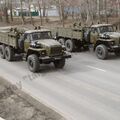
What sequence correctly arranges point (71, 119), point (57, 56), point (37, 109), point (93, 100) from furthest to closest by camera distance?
point (57, 56) < point (93, 100) < point (37, 109) < point (71, 119)

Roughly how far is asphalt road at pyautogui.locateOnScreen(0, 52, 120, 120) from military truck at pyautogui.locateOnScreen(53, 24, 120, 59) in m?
0.69

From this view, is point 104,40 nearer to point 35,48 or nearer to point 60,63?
point 60,63

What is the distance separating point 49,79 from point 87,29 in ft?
23.9

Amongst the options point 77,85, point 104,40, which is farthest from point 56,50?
point 104,40

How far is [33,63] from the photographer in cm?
1582

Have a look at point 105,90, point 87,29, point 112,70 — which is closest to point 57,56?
point 112,70

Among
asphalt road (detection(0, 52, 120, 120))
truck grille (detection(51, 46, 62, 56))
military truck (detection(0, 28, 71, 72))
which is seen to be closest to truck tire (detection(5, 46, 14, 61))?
military truck (detection(0, 28, 71, 72))

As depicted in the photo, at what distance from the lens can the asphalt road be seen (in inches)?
416

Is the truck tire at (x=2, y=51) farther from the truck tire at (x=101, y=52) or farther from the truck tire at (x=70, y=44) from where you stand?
the truck tire at (x=101, y=52)

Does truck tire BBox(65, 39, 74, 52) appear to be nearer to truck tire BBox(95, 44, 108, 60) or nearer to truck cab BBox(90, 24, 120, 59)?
truck cab BBox(90, 24, 120, 59)

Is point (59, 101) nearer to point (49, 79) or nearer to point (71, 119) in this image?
point (71, 119)

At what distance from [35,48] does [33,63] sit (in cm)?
79

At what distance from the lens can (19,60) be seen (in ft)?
64.0

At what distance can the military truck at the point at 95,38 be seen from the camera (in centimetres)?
1908
